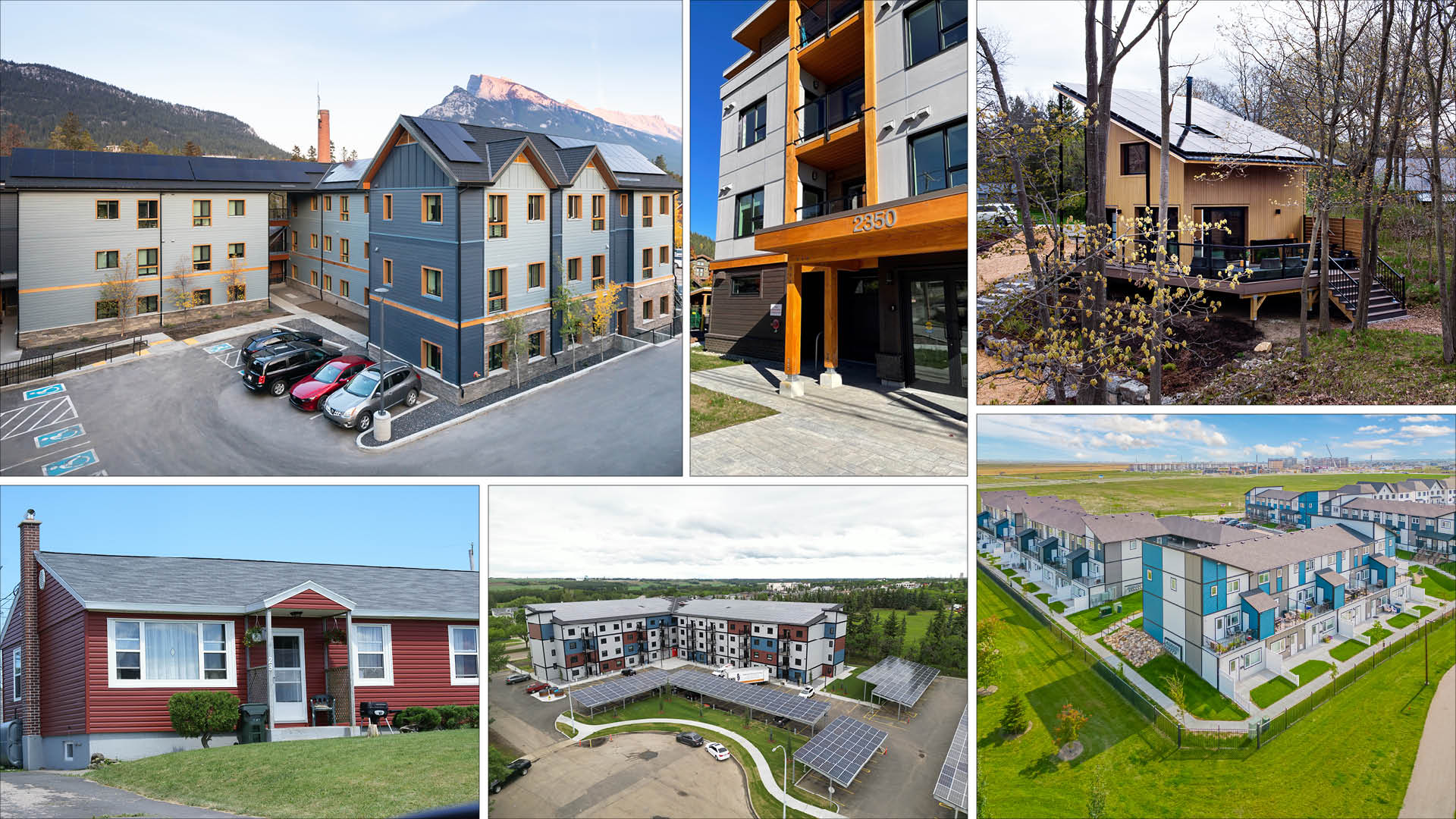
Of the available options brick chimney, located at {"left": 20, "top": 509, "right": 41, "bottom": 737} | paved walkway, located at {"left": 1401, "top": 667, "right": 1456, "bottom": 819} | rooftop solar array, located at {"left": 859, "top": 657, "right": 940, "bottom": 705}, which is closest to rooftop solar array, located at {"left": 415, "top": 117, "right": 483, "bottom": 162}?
brick chimney, located at {"left": 20, "top": 509, "right": 41, "bottom": 737}

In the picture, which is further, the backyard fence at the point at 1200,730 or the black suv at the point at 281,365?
the black suv at the point at 281,365

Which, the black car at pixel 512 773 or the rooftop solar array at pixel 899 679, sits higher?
the rooftop solar array at pixel 899 679

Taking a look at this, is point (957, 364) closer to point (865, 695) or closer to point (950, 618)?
point (950, 618)

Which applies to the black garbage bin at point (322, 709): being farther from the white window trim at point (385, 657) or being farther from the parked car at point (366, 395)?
the parked car at point (366, 395)

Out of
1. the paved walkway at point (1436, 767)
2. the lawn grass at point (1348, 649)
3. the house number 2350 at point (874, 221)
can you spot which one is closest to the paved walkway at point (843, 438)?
the house number 2350 at point (874, 221)

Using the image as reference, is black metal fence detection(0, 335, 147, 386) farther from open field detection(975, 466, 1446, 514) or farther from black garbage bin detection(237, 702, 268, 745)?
open field detection(975, 466, 1446, 514)

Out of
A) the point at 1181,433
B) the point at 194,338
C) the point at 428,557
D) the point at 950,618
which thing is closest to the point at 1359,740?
the point at 1181,433
